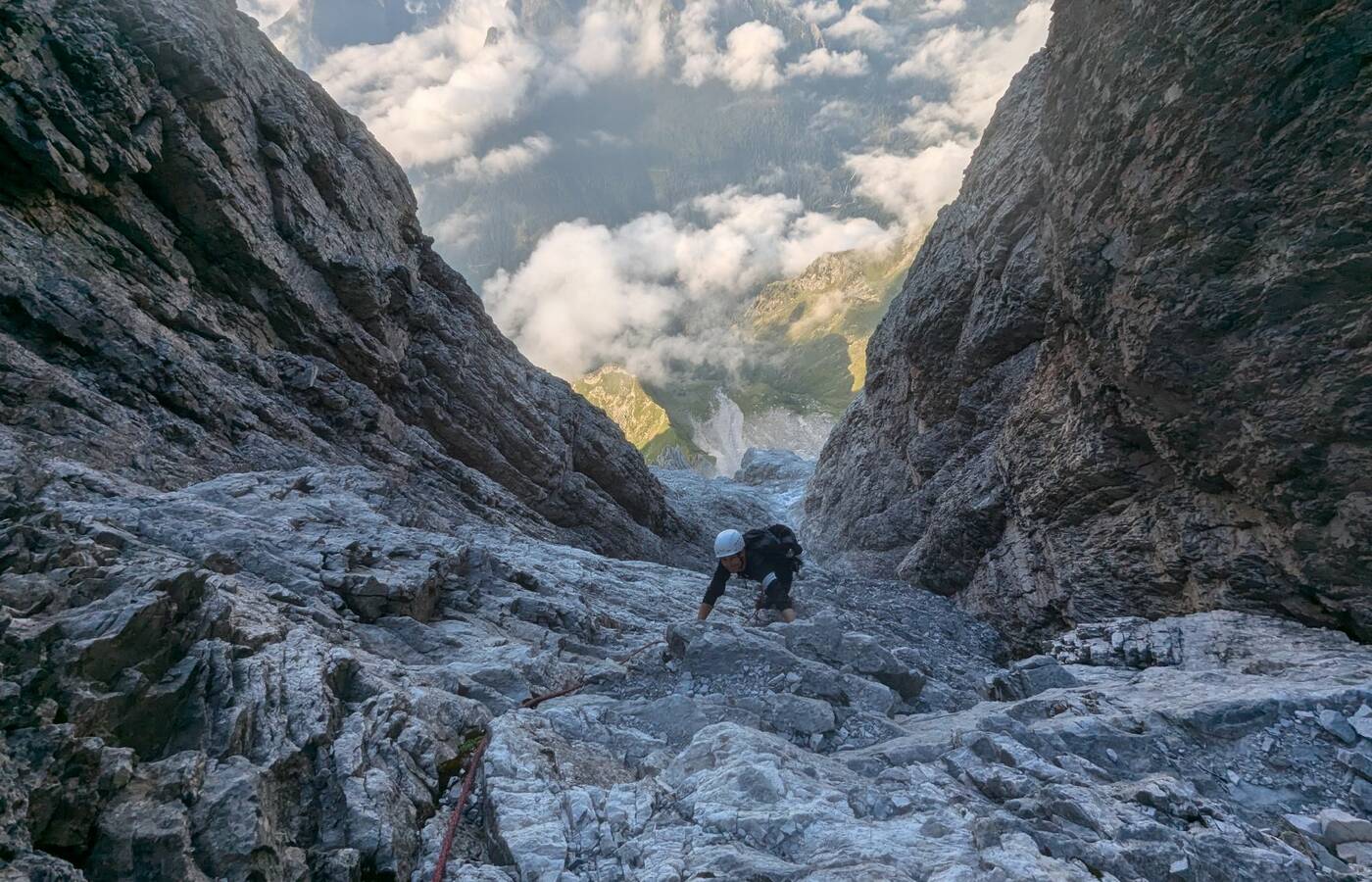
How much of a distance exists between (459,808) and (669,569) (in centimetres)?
2031

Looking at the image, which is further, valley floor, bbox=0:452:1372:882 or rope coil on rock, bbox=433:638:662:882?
rope coil on rock, bbox=433:638:662:882

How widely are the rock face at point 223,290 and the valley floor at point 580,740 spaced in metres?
6.33

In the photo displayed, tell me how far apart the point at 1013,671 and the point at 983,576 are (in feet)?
42.7

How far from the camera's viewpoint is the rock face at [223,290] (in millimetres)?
15773

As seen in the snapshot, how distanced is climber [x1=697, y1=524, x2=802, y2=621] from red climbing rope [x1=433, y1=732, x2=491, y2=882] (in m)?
6.44

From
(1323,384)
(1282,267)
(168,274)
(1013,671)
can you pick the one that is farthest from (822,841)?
(168,274)

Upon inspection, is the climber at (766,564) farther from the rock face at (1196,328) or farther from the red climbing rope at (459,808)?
the rock face at (1196,328)

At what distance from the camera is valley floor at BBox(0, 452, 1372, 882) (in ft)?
15.9

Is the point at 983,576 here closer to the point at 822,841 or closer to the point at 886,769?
the point at 886,769

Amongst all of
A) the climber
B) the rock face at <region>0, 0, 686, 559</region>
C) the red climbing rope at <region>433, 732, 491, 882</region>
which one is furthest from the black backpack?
the rock face at <region>0, 0, 686, 559</region>

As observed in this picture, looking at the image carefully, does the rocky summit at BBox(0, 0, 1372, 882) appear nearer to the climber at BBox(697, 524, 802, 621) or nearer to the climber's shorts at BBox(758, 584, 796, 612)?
the climber's shorts at BBox(758, 584, 796, 612)

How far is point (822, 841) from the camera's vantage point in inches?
220

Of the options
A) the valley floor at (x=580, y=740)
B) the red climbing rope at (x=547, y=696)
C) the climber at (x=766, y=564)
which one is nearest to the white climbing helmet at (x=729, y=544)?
the climber at (x=766, y=564)

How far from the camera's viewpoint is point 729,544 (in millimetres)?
12797
